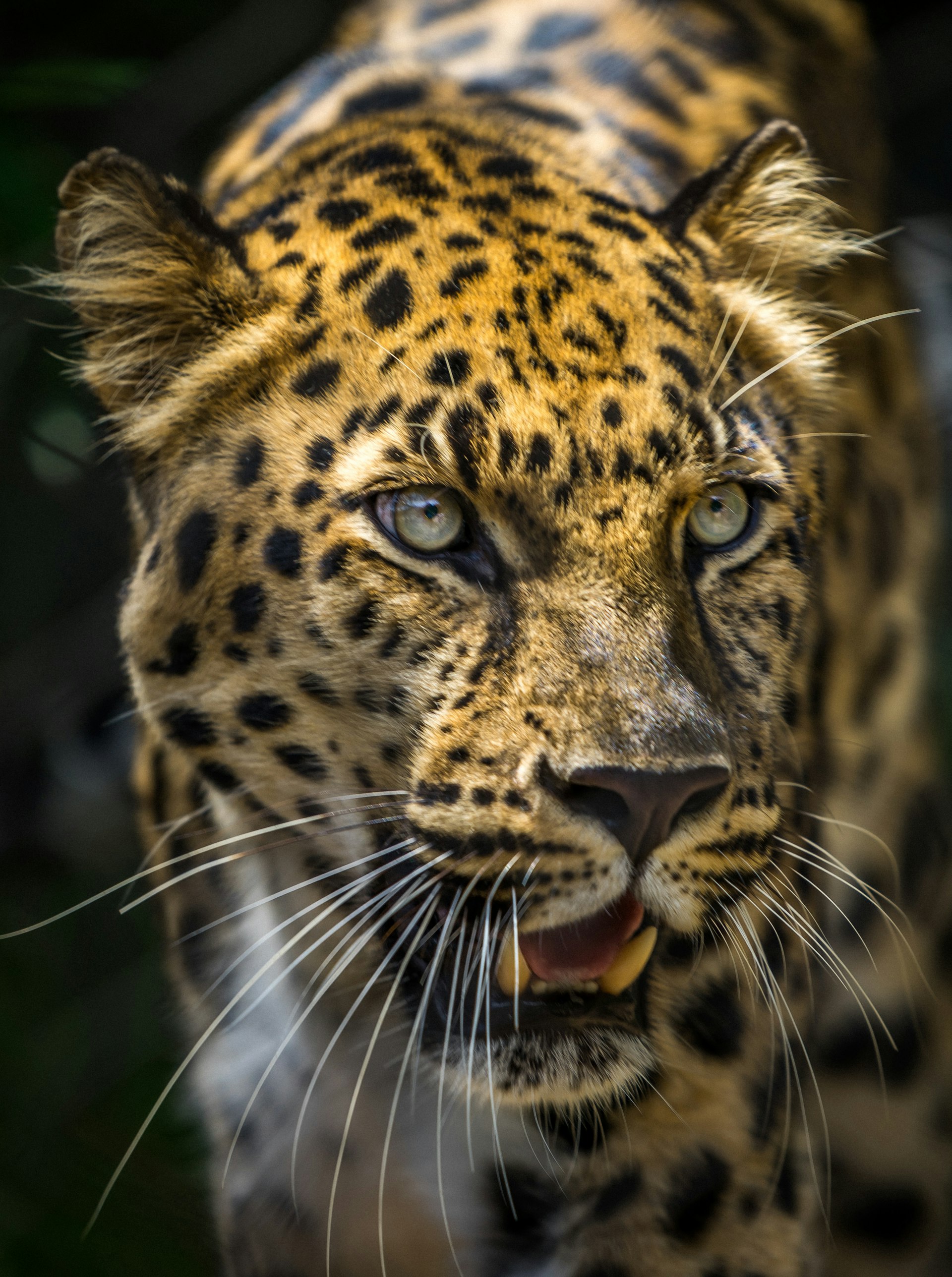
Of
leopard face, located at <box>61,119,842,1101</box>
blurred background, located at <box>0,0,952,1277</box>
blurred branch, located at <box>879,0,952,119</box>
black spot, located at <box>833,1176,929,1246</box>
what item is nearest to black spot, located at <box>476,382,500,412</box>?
leopard face, located at <box>61,119,842,1101</box>

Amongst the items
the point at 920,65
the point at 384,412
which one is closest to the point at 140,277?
the point at 384,412

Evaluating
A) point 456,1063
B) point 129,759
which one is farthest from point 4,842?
point 456,1063

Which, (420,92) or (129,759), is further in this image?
(129,759)

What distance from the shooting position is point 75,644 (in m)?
3.54

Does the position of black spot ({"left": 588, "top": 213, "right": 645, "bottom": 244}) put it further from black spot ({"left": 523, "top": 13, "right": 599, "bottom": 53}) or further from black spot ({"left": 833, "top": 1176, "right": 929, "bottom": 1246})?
black spot ({"left": 833, "top": 1176, "right": 929, "bottom": 1246})

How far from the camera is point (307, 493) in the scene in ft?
5.97

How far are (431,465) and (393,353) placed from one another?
0.53 feet

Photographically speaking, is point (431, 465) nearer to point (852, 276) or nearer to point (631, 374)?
point (631, 374)

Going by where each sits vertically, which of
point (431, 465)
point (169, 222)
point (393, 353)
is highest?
point (169, 222)

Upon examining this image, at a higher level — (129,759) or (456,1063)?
(129,759)

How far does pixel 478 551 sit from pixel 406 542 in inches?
3.5

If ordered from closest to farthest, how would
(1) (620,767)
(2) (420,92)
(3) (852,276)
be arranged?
1. (1) (620,767)
2. (2) (420,92)
3. (3) (852,276)

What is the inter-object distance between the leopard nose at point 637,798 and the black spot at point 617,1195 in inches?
27.4

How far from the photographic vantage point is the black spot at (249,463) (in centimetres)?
187
